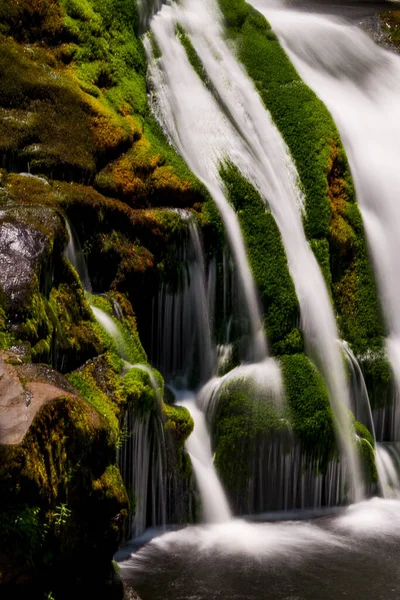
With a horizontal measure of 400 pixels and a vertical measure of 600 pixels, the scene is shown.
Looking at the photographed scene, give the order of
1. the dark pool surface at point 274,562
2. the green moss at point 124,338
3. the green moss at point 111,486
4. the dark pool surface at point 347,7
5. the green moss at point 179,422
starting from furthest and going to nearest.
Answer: the dark pool surface at point 347,7
the green moss at point 179,422
the green moss at point 124,338
the dark pool surface at point 274,562
the green moss at point 111,486

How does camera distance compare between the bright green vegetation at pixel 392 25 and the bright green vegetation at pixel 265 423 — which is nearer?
the bright green vegetation at pixel 265 423

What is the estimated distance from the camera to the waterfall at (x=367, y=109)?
1261 centimetres

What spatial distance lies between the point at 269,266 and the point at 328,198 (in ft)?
5.60

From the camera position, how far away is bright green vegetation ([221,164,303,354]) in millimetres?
10875

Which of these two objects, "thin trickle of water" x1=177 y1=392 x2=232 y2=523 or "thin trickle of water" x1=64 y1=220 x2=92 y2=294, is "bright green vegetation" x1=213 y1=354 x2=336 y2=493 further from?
"thin trickle of water" x1=64 y1=220 x2=92 y2=294

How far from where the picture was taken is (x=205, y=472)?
9773mm

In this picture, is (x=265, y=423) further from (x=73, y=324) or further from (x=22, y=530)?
(x=22, y=530)

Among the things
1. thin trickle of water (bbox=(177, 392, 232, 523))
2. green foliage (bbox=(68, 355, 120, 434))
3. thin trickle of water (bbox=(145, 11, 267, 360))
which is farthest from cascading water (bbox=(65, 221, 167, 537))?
thin trickle of water (bbox=(145, 11, 267, 360))

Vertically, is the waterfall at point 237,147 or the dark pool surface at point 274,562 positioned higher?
the waterfall at point 237,147

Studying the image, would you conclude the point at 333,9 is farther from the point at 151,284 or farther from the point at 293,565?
the point at 293,565

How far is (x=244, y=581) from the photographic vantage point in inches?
308

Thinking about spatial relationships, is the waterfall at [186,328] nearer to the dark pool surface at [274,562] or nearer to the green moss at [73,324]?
the green moss at [73,324]

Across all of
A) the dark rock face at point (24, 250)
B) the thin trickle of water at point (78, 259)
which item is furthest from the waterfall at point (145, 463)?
the dark rock face at point (24, 250)

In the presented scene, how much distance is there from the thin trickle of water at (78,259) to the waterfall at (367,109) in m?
4.33
